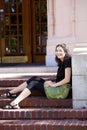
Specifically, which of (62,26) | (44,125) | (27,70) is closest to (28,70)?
(27,70)

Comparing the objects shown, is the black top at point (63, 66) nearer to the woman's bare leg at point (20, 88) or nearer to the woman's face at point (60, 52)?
the woman's face at point (60, 52)

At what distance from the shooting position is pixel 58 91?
7.11 m

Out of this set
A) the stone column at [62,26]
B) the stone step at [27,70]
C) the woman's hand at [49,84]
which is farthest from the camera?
the stone column at [62,26]

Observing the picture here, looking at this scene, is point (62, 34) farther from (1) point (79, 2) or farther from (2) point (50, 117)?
(2) point (50, 117)

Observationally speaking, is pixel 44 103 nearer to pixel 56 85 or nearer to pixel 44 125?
pixel 56 85

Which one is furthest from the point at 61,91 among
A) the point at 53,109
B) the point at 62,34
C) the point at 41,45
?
the point at 41,45

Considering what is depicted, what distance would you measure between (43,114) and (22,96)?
57cm

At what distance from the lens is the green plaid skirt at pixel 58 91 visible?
709 centimetres

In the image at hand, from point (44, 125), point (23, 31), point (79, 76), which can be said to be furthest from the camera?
point (23, 31)

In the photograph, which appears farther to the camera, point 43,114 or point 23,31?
point 23,31

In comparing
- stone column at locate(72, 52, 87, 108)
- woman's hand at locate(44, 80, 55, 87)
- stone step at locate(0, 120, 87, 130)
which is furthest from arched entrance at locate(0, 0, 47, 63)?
stone step at locate(0, 120, 87, 130)

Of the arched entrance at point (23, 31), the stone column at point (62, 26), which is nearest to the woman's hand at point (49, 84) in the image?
the stone column at point (62, 26)

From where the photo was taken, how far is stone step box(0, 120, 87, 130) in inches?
246

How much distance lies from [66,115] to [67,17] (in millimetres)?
4210
